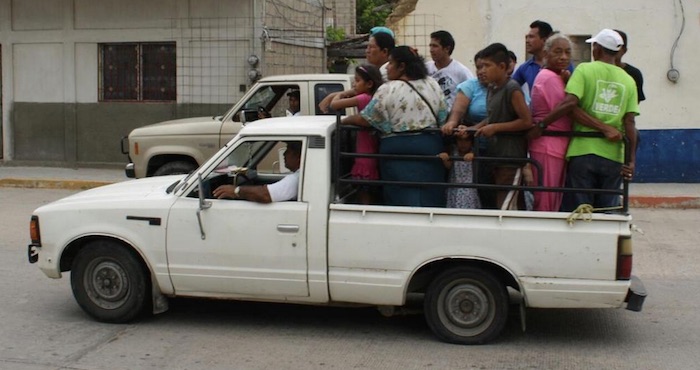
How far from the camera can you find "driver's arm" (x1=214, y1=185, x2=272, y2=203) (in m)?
6.39

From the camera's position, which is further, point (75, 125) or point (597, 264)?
point (75, 125)

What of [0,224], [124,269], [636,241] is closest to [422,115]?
[124,269]

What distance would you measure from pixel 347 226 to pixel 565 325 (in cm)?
196

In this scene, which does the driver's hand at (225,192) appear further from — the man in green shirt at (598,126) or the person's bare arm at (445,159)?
the man in green shirt at (598,126)

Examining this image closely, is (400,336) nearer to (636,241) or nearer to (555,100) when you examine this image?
(555,100)

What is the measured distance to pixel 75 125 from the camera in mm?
17219

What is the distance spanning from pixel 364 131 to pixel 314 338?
5.14 ft

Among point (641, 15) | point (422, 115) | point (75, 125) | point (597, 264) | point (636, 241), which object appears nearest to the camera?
point (597, 264)

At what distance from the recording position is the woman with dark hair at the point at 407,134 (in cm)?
642

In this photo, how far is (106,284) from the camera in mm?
6738

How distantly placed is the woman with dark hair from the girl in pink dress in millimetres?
119

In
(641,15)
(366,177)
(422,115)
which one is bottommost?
(366,177)

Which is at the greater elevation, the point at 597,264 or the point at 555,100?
the point at 555,100

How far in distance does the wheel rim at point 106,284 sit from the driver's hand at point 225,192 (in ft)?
3.06
